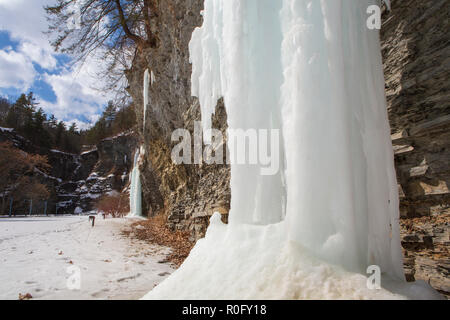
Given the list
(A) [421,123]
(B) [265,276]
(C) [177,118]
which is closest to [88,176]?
(C) [177,118]

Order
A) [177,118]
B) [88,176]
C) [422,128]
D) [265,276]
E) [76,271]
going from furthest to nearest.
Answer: [88,176], [177,118], [76,271], [422,128], [265,276]

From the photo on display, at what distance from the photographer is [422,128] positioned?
2574 millimetres

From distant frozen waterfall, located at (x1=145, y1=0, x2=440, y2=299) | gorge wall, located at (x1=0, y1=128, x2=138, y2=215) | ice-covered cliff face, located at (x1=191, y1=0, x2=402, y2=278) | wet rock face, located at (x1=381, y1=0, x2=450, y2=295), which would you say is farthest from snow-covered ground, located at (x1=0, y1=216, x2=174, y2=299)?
gorge wall, located at (x1=0, y1=128, x2=138, y2=215)

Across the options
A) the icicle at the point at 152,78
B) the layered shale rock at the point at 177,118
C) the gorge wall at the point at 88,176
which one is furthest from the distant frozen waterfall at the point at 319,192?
the gorge wall at the point at 88,176

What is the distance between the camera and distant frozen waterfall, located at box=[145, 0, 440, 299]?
190cm

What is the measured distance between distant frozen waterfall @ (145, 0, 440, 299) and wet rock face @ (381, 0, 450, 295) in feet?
1.93

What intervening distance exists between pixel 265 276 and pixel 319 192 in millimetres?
848

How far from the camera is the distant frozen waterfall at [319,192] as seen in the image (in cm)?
190

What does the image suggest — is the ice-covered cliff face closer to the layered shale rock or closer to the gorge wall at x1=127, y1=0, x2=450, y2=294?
the gorge wall at x1=127, y1=0, x2=450, y2=294

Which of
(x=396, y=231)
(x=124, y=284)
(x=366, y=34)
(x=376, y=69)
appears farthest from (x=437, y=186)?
(x=124, y=284)

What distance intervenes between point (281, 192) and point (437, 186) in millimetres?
1595

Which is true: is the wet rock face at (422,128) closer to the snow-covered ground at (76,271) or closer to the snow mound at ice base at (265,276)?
the snow mound at ice base at (265,276)

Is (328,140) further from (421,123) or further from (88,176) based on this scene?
(88,176)
